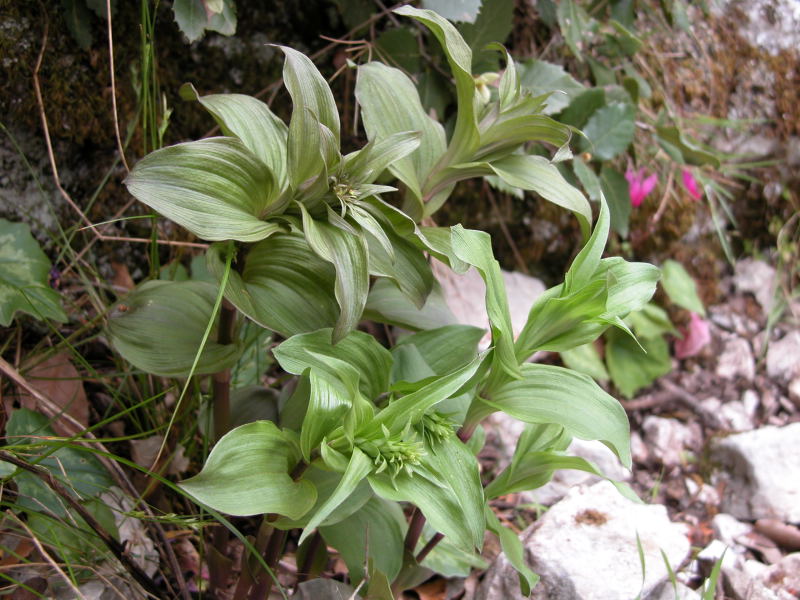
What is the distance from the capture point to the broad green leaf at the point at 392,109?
3.70 ft

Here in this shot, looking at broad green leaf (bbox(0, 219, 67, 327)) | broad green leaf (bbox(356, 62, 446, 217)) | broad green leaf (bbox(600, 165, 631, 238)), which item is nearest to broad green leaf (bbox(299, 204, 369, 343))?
broad green leaf (bbox(356, 62, 446, 217))

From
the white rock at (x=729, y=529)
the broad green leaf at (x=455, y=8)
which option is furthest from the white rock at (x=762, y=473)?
the broad green leaf at (x=455, y=8)

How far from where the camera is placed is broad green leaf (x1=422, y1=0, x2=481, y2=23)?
51.9 inches

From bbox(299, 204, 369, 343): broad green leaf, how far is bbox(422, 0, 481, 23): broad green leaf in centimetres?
61

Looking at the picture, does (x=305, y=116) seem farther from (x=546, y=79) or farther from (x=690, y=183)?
(x=690, y=183)

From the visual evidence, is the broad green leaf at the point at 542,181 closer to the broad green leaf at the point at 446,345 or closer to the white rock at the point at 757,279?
the broad green leaf at the point at 446,345

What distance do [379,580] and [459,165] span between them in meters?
0.63

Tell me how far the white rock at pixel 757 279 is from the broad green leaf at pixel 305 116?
204cm

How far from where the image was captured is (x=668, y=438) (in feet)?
6.73

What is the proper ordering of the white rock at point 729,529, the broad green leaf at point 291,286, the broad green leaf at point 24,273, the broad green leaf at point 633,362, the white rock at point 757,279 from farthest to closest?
1. the white rock at point 757,279
2. the broad green leaf at point 633,362
3. the white rock at point 729,529
4. the broad green leaf at point 24,273
5. the broad green leaf at point 291,286

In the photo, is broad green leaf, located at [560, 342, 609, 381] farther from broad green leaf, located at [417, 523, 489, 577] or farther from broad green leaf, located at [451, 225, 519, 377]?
broad green leaf, located at [451, 225, 519, 377]

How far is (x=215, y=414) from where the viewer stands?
3.67 ft

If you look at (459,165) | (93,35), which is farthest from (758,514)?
(93,35)

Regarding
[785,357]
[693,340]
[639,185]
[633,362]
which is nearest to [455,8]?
[639,185]
